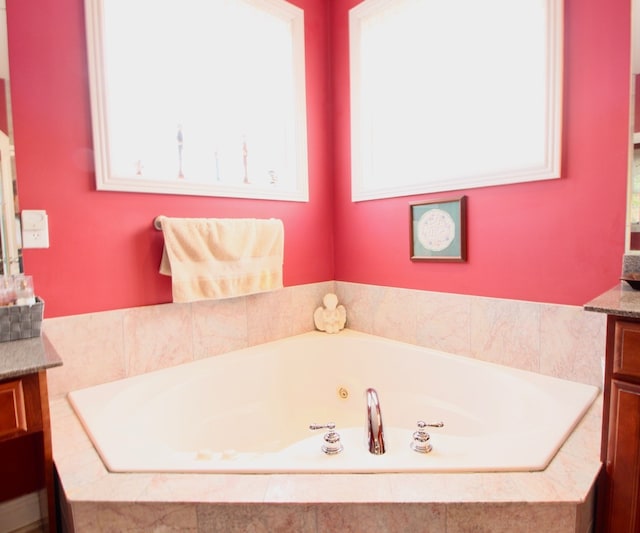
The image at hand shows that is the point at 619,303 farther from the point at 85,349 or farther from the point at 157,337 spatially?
the point at 85,349

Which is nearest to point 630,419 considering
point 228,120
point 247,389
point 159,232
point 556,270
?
point 556,270

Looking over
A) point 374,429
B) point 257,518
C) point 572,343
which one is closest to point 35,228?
point 257,518

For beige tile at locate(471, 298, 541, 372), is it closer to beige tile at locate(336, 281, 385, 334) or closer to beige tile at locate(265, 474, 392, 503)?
beige tile at locate(336, 281, 385, 334)

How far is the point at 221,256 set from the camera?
1913mm

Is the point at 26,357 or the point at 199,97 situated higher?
the point at 199,97

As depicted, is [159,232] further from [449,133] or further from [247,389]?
[449,133]

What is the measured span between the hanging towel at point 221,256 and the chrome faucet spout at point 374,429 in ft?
3.16

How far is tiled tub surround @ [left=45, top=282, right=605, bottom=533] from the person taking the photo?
37.1 inches

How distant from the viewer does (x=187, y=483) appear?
102 cm

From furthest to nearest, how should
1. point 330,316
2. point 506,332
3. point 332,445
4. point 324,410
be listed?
point 330,316, point 324,410, point 506,332, point 332,445

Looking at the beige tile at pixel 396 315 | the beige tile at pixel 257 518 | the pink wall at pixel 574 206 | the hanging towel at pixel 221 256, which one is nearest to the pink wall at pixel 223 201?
the pink wall at pixel 574 206

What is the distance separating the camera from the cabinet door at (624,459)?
3.33 feet

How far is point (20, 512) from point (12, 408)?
2.62 feet

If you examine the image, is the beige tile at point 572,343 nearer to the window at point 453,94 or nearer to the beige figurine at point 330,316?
the window at point 453,94
